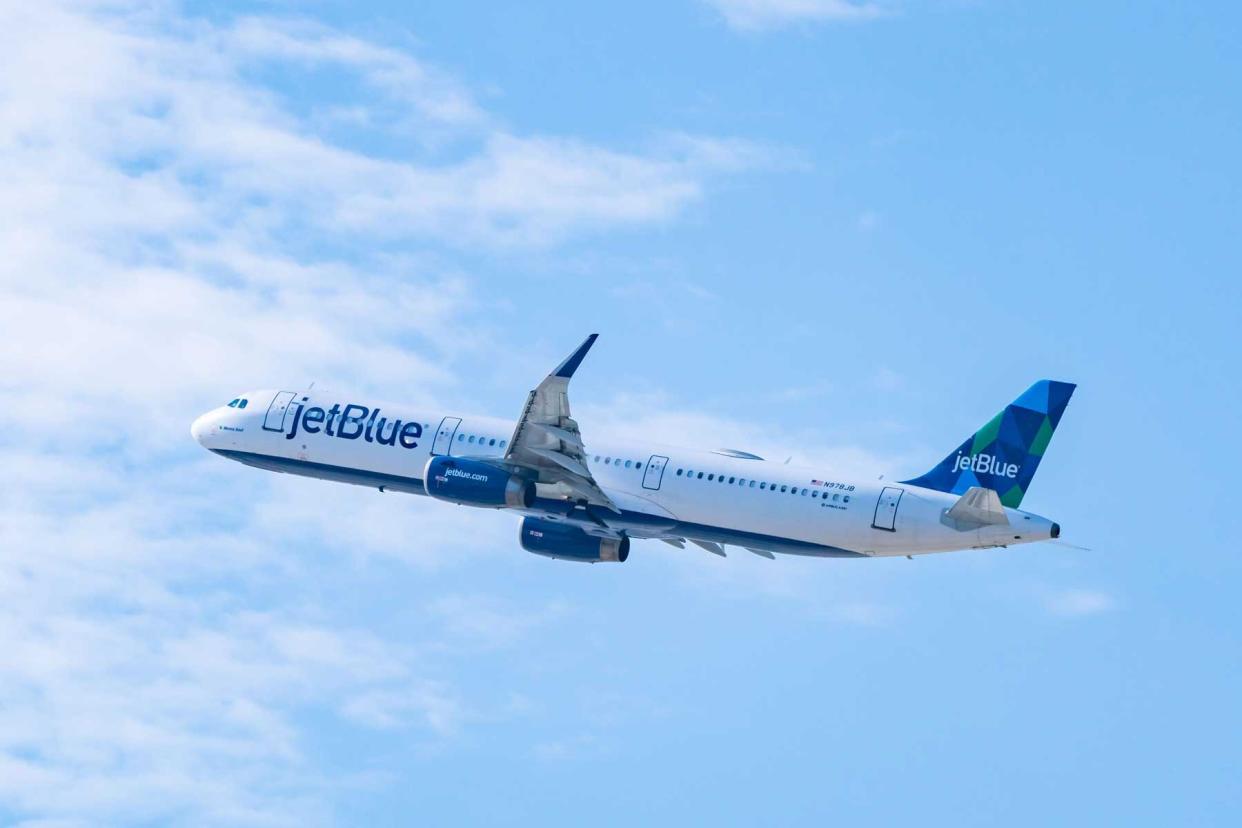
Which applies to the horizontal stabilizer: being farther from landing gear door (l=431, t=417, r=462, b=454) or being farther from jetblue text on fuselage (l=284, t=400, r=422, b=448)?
jetblue text on fuselage (l=284, t=400, r=422, b=448)

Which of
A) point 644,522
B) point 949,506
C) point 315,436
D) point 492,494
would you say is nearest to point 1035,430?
point 949,506

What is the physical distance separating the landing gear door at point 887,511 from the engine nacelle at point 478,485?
10.9 m

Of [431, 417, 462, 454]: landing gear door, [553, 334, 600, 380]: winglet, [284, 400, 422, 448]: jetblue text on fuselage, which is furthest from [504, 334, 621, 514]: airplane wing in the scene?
[284, 400, 422, 448]: jetblue text on fuselage

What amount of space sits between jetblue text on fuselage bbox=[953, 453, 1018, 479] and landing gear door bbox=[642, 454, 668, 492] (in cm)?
942

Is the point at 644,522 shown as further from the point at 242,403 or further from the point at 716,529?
the point at 242,403

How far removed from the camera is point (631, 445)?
230 ft

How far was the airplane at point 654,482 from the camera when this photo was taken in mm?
64938

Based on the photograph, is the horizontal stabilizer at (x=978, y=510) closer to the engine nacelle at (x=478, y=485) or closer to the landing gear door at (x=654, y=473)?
the landing gear door at (x=654, y=473)

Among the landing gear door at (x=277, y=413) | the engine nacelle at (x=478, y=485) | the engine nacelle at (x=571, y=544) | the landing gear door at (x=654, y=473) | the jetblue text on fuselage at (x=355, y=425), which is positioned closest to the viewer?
the engine nacelle at (x=478, y=485)

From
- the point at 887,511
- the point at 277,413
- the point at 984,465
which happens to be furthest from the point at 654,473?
Result: the point at 277,413

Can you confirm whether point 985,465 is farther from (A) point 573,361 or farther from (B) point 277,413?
(B) point 277,413

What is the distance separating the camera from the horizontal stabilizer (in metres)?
63.2

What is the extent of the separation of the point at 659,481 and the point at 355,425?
36.7 ft

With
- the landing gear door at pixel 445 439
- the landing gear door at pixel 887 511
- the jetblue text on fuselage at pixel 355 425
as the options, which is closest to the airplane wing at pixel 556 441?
the landing gear door at pixel 445 439
